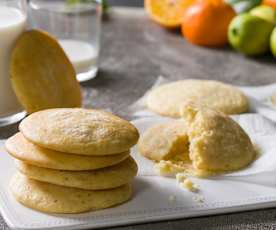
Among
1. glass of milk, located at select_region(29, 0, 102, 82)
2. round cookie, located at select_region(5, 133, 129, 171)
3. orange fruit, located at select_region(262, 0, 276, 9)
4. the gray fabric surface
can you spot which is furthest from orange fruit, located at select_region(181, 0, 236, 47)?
round cookie, located at select_region(5, 133, 129, 171)

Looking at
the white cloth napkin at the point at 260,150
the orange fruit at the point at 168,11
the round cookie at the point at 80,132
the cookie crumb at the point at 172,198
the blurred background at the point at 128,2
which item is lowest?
the blurred background at the point at 128,2

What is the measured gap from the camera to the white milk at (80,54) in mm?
2145

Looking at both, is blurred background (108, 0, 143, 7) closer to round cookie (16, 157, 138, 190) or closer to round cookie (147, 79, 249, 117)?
round cookie (147, 79, 249, 117)

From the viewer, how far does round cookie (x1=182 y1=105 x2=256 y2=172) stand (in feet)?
4.86

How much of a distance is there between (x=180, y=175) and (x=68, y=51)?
87cm

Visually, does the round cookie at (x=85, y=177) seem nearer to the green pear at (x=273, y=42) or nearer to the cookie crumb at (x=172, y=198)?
the cookie crumb at (x=172, y=198)

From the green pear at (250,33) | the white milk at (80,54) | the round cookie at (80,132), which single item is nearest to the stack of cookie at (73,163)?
the round cookie at (80,132)

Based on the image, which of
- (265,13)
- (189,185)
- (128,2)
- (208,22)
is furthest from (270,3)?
(189,185)

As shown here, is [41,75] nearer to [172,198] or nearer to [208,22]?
[172,198]

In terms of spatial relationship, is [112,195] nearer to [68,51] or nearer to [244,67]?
[68,51]

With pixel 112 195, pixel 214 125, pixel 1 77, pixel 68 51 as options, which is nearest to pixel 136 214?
pixel 112 195

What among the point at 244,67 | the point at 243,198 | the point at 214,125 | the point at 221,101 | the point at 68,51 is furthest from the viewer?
the point at 244,67

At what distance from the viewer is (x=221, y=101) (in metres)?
1.89

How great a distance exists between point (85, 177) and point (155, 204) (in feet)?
0.53
